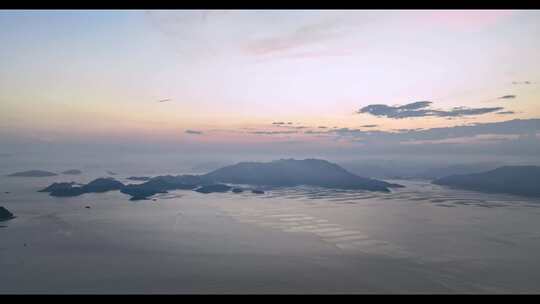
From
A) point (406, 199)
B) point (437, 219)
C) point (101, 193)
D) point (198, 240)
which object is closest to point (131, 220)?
point (198, 240)

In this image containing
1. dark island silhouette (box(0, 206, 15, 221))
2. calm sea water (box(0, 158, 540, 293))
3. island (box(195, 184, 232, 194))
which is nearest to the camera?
calm sea water (box(0, 158, 540, 293))

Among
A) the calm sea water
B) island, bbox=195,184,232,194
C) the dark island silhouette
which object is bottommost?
the calm sea water

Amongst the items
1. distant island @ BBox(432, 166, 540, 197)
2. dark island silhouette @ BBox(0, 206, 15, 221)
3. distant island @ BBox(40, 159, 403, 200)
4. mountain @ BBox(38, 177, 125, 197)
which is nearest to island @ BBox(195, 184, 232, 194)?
distant island @ BBox(40, 159, 403, 200)

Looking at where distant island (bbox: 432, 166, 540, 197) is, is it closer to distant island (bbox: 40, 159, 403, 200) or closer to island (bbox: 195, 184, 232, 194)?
distant island (bbox: 40, 159, 403, 200)

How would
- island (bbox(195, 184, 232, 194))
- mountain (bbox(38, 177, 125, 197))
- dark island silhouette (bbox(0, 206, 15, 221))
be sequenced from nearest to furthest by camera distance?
dark island silhouette (bbox(0, 206, 15, 221)) → mountain (bbox(38, 177, 125, 197)) → island (bbox(195, 184, 232, 194))

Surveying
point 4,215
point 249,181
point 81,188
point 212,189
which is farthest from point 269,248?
point 249,181

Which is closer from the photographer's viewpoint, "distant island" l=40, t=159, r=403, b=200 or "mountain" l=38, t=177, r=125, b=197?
"mountain" l=38, t=177, r=125, b=197
